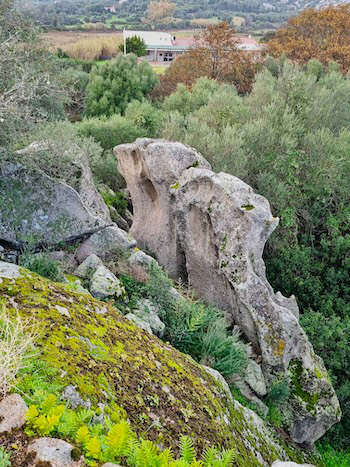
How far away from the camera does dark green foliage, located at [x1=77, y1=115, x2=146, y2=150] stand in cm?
1933

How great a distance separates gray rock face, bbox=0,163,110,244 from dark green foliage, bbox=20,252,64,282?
876mm

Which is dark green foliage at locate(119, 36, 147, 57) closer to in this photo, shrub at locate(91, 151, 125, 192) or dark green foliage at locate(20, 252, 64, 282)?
shrub at locate(91, 151, 125, 192)

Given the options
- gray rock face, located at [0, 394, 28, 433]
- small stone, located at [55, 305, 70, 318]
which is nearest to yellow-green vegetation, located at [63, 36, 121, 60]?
small stone, located at [55, 305, 70, 318]

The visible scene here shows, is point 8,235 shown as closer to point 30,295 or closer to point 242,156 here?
point 30,295

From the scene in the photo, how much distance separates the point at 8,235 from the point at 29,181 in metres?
1.18

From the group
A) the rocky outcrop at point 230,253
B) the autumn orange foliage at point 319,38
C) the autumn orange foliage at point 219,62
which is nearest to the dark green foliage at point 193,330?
the rocky outcrop at point 230,253

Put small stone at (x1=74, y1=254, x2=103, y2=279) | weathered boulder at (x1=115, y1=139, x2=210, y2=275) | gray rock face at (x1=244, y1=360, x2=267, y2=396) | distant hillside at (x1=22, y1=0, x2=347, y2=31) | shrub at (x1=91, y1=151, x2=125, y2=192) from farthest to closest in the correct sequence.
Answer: distant hillside at (x1=22, y1=0, x2=347, y2=31) → shrub at (x1=91, y1=151, x2=125, y2=192) → weathered boulder at (x1=115, y1=139, x2=210, y2=275) → small stone at (x1=74, y1=254, x2=103, y2=279) → gray rock face at (x1=244, y1=360, x2=267, y2=396)

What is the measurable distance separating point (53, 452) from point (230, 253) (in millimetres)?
6649

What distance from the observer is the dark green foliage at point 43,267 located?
23.3 feet

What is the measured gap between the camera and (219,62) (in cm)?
2956

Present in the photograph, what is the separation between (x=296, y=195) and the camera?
1462 cm

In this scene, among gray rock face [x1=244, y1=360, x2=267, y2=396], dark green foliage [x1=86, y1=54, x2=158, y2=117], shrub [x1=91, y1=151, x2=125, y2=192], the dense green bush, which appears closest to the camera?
gray rock face [x1=244, y1=360, x2=267, y2=396]

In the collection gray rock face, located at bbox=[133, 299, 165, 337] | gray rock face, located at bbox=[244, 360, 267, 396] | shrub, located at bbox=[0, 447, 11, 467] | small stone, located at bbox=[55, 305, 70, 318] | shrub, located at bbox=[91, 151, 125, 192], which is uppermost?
shrub, located at bbox=[0, 447, 11, 467]

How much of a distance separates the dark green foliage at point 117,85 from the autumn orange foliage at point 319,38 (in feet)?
30.3
